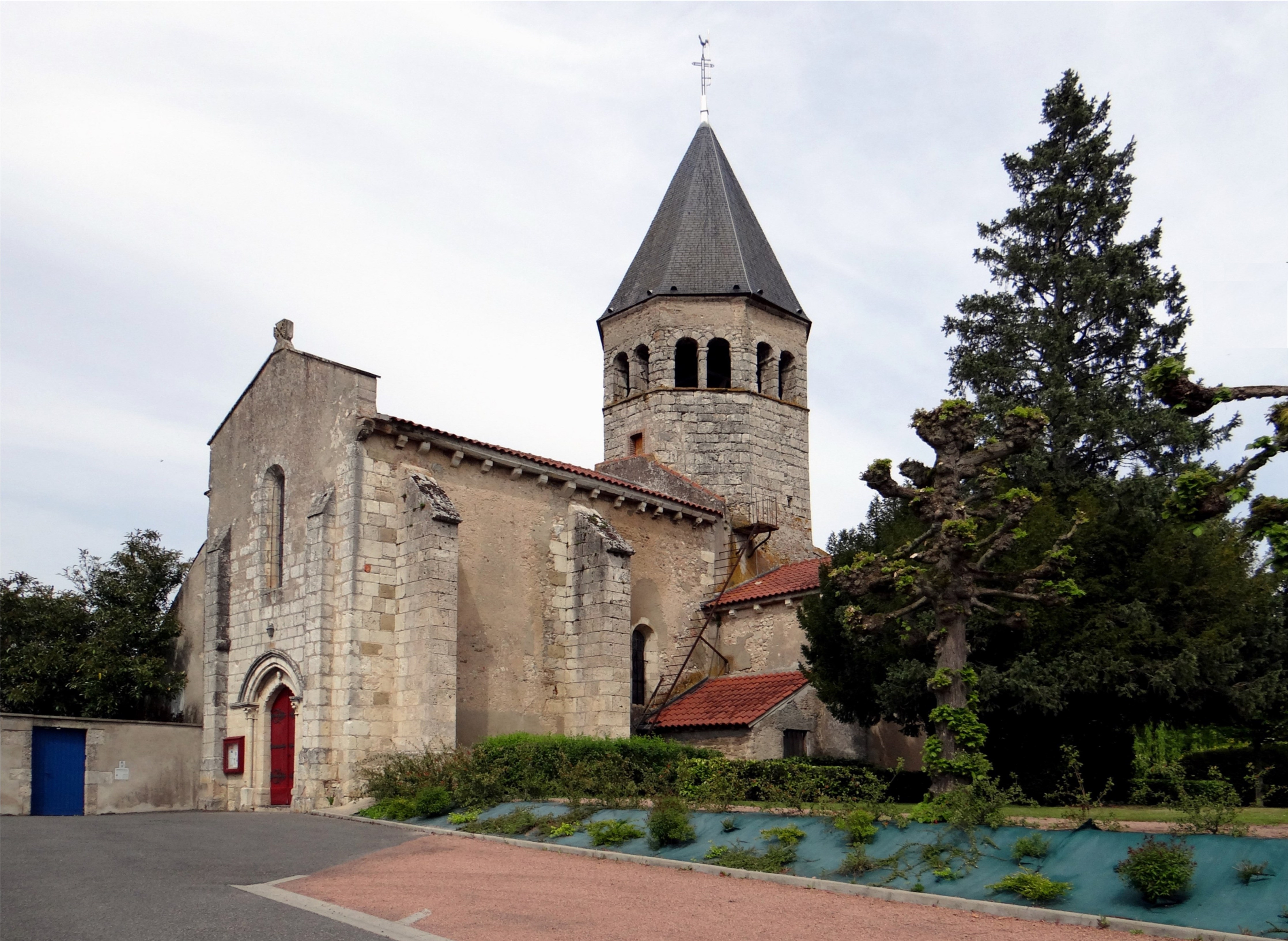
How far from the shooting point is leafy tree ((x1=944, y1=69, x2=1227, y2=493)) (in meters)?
19.6

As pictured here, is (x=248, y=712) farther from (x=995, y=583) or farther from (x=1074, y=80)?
(x=1074, y=80)

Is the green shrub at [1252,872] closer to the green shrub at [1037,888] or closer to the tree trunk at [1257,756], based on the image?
the green shrub at [1037,888]

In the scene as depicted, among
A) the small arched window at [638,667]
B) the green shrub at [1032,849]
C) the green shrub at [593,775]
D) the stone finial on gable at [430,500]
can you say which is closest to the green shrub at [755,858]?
the green shrub at [593,775]

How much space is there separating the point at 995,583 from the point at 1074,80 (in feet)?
35.1

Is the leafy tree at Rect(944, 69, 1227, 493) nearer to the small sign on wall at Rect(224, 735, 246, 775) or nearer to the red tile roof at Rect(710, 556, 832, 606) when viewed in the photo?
the red tile roof at Rect(710, 556, 832, 606)

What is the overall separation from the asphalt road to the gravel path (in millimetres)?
779

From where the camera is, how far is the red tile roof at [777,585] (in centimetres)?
2406

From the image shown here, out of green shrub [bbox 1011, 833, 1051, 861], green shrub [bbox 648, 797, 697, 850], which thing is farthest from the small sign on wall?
green shrub [bbox 1011, 833, 1051, 861]

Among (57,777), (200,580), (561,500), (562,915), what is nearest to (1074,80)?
(561,500)

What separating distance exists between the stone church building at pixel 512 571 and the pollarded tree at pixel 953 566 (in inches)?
299

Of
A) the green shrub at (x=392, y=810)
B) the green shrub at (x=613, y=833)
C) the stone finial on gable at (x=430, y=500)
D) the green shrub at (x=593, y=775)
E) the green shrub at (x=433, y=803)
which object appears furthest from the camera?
the stone finial on gable at (x=430, y=500)

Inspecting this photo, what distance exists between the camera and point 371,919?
349 inches

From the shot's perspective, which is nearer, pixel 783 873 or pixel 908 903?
pixel 908 903

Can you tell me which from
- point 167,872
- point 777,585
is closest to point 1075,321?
point 777,585
